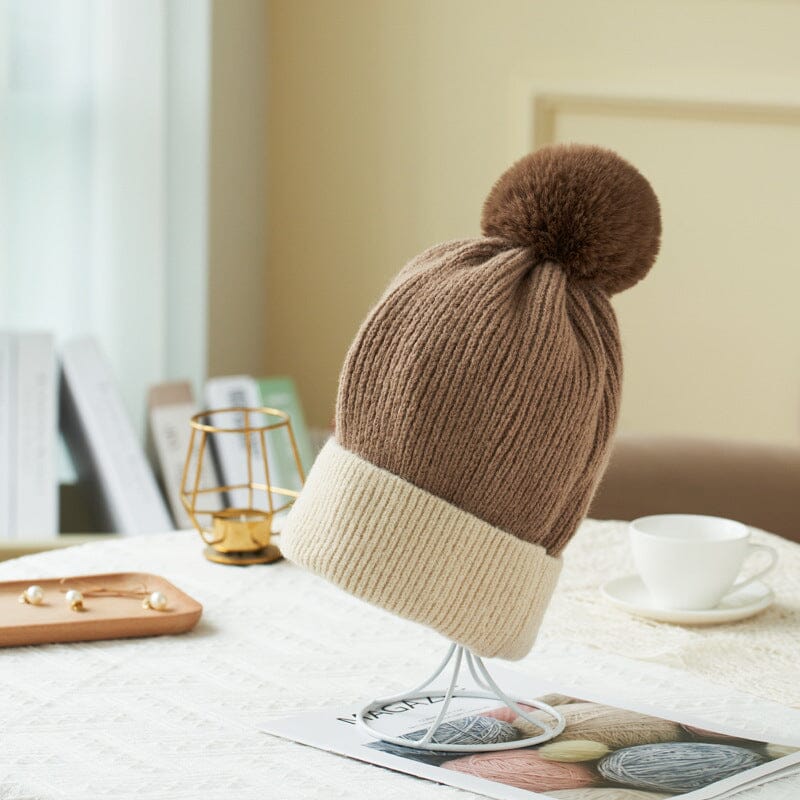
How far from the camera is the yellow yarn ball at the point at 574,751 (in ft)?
2.00

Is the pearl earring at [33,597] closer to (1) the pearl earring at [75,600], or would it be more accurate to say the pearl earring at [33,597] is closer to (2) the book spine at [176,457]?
(1) the pearl earring at [75,600]

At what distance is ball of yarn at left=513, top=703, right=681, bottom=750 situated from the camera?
24.9 inches

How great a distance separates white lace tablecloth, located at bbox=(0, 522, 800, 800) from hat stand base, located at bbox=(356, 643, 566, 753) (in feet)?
0.10

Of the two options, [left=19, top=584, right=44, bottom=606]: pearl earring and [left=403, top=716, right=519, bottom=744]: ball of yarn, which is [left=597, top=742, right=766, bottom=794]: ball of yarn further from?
[left=19, top=584, right=44, bottom=606]: pearl earring

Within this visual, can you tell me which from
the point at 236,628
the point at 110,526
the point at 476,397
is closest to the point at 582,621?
the point at 236,628

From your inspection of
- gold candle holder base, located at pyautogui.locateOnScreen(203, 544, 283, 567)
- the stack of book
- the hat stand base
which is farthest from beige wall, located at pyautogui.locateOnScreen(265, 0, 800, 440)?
the hat stand base

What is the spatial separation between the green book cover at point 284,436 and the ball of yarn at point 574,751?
3.82 ft

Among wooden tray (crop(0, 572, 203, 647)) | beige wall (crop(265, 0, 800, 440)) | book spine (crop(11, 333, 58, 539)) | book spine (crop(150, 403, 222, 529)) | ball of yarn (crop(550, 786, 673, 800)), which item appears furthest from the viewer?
beige wall (crop(265, 0, 800, 440))

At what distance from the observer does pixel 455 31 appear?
2.14 meters

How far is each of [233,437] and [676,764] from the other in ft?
4.01

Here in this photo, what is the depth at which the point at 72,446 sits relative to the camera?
1724 mm

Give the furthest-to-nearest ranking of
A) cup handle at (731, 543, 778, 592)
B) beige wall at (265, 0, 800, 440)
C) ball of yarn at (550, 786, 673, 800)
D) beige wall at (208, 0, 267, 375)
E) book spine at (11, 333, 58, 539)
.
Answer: beige wall at (265, 0, 800, 440)
beige wall at (208, 0, 267, 375)
book spine at (11, 333, 58, 539)
cup handle at (731, 543, 778, 592)
ball of yarn at (550, 786, 673, 800)

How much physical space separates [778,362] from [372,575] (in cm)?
177

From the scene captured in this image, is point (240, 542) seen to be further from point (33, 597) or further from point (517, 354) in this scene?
point (517, 354)
